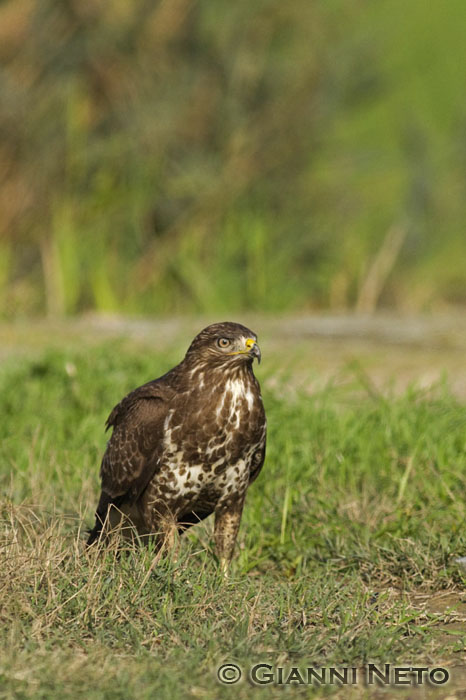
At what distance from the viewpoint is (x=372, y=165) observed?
12.9 metres

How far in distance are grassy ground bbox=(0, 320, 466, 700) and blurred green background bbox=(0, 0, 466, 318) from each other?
157 inches

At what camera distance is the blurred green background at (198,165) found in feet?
37.3

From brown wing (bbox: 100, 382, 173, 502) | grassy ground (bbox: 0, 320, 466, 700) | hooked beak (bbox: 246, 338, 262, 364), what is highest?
hooked beak (bbox: 246, 338, 262, 364)

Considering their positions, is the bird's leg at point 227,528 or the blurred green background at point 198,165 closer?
the bird's leg at point 227,528

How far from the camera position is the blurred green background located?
11.4 meters

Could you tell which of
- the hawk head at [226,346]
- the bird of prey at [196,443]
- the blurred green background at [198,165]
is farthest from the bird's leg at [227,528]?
the blurred green background at [198,165]

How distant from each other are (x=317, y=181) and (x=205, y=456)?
8351 mm

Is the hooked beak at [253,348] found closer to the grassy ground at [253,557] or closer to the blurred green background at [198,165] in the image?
the grassy ground at [253,557]

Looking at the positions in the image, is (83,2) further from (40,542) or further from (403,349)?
(40,542)

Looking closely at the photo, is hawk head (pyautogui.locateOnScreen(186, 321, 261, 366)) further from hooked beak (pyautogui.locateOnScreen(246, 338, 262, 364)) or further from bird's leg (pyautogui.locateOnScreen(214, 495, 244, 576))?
bird's leg (pyautogui.locateOnScreen(214, 495, 244, 576))

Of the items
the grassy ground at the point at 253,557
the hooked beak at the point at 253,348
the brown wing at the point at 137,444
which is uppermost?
the hooked beak at the point at 253,348

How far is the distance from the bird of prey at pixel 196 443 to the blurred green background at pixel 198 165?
666cm

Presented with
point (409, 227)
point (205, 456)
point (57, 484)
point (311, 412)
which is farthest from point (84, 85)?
point (205, 456)

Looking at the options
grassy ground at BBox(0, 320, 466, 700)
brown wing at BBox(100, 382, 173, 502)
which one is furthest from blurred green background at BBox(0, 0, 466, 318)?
brown wing at BBox(100, 382, 173, 502)
